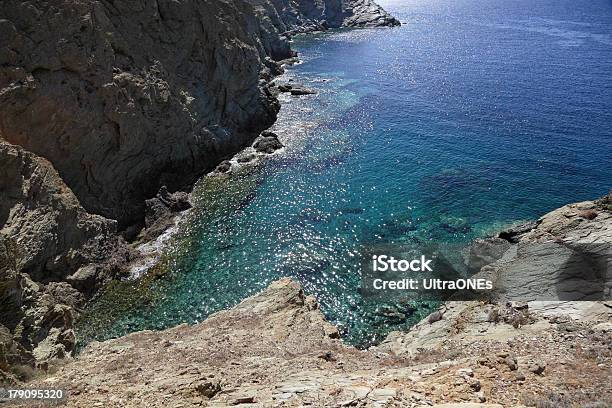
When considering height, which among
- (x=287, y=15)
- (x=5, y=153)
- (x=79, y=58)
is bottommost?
(x=5, y=153)

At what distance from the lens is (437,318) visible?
2889 cm

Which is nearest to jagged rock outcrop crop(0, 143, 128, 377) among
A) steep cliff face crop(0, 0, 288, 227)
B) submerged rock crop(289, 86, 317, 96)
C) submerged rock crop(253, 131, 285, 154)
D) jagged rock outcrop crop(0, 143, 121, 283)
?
jagged rock outcrop crop(0, 143, 121, 283)

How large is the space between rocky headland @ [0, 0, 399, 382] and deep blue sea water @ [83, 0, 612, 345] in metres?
4.80

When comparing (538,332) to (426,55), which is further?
(426,55)

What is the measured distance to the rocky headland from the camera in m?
Answer: 29.6

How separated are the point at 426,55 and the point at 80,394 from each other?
344 feet

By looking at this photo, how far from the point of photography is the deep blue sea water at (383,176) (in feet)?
119

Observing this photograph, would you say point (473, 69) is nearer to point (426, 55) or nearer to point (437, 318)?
point (426, 55)

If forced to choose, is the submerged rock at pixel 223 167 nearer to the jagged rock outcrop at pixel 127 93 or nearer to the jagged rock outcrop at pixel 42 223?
the jagged rock outcrop at pixel 127 93

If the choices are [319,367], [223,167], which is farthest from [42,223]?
[319,367]

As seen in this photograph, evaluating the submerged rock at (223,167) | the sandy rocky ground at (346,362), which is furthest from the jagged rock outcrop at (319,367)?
the submerged rock at (223,167)

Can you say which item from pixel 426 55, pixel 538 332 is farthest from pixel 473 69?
pixel 538 332

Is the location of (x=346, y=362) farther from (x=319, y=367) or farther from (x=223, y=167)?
(x=223, y=167)

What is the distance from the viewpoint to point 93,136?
41.0 meters
